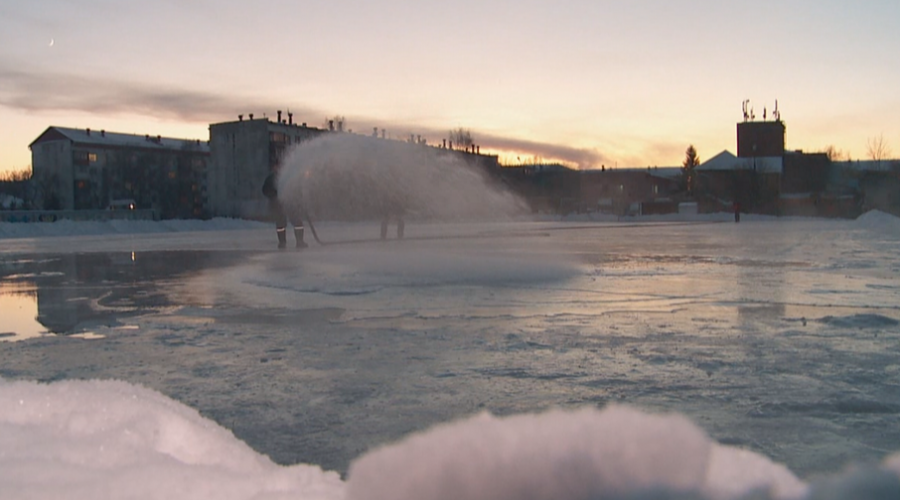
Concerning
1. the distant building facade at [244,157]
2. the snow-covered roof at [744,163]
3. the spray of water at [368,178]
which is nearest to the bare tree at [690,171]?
the snow-covered roof at [744,163]

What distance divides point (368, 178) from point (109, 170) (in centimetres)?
7486

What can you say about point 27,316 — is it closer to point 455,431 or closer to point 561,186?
point 455,431

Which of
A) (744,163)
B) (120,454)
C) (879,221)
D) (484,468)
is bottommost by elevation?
(120,454)

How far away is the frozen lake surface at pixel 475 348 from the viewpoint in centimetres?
390

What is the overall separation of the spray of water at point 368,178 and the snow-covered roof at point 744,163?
71.0 m

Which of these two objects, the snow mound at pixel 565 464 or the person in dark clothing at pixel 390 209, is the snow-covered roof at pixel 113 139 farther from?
the snow mound at pixel 565 464

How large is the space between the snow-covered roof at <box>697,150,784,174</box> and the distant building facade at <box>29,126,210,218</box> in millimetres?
67055

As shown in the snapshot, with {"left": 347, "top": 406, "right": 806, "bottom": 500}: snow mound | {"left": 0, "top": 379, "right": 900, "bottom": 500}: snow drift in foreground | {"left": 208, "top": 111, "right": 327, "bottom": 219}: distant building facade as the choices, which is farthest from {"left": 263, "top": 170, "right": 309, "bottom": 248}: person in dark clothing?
{"left": 208, "top": 111, "right": 327, "bottom": 219}: distant building facade

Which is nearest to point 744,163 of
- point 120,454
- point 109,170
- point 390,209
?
point 109,170

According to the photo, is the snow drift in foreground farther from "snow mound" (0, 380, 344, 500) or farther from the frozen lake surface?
the frozen lake surface

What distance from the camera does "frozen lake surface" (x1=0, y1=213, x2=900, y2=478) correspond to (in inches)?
154

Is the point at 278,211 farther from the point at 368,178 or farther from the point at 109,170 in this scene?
the point at 109,170

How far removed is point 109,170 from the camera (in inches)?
3374

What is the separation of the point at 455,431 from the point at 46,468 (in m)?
0.91
